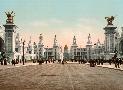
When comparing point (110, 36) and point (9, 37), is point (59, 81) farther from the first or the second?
point (110, 36)

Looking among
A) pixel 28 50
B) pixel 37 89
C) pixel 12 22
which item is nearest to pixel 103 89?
pixel 37 89

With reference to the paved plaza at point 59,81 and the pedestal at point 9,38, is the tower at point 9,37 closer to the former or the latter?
the pedestal at point 9,38

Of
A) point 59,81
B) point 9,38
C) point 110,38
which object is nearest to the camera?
point 59,81

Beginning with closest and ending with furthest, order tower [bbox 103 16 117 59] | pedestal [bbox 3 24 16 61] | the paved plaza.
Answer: the paved plaza, pedestal [bbox 3 24 16 61], tower [bbox 103 16 117 59]

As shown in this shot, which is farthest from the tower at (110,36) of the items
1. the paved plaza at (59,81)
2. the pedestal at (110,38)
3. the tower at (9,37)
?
the paved plaza at (59,81)

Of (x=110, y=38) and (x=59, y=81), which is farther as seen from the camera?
(x=110, y=38)

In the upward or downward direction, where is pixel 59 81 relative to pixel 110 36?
downward

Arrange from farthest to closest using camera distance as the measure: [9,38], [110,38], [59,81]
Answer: [110,38] → [9,38] → [59,81]

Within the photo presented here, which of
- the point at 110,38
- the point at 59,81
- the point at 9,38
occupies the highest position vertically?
the point at 110,38

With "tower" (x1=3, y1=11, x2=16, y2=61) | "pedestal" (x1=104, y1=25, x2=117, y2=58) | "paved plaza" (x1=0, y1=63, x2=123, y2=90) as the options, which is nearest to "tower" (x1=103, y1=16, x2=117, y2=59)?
"pedestal" (x1=104, y1=25, x2=117, y2=58)

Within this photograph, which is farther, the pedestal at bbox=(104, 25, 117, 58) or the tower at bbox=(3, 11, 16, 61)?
the pedestal at bbox=(104, 25, 117, 58)

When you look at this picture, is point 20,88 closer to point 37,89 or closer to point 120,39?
point 37,89

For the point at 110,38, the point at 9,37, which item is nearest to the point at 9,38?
the point at 9,37

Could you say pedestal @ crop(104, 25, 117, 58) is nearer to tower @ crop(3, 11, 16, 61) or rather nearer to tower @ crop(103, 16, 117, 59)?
tower @ crop(103, 16, 117, 59)
